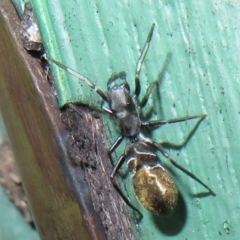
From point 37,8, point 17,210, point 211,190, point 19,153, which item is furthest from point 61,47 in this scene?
point 17,210

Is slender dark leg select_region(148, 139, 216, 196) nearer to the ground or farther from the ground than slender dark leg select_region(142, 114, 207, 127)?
nearer to the ground

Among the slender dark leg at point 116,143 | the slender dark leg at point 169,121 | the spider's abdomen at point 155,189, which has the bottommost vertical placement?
the spider's abdomen at point 155,189

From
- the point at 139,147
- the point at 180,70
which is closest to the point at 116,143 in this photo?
the point at 139,147

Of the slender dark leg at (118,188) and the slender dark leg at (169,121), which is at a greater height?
the slender dark leg at (169,121)

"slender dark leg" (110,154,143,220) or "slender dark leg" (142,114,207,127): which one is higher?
"slender dark leg" (142,114,207,127)

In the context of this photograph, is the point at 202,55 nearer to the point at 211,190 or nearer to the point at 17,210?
the point at 211,190

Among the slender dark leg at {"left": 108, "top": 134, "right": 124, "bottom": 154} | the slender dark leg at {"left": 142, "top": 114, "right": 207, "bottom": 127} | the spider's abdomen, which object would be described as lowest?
the spider's abdomen
